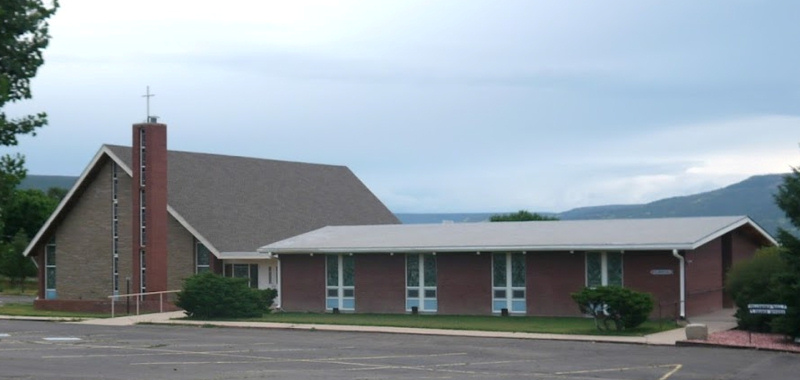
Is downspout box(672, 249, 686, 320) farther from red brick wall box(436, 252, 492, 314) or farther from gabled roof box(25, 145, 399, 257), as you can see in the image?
gabled roof box(25, 145, 399, 257)

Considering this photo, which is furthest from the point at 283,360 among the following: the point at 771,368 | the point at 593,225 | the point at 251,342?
the point at 593,225

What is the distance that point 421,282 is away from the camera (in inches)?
1756

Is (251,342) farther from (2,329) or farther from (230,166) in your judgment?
(230,166)

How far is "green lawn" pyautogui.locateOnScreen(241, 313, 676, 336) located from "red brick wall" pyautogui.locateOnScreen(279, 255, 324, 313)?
1.25 m

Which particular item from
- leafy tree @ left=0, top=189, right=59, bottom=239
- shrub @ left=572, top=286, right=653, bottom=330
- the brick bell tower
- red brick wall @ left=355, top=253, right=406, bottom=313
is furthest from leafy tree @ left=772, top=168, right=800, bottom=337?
leafy tree @ left=0, top=189, right=59, bottom=239

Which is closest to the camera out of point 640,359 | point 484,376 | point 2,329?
point 484,376

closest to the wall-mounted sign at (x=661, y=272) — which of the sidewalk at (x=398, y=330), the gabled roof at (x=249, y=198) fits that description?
the sidewalk at (x=398, y=330)

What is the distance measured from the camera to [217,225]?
52.1m

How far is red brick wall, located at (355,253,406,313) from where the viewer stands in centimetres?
4503

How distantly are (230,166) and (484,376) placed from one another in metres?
37.7

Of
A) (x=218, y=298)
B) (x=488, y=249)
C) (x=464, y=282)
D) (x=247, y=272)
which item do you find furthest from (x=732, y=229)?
(x=247, y=272)

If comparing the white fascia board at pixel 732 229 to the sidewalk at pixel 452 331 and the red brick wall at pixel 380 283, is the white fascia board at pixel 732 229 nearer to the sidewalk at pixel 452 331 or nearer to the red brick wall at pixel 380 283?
the sidewalk at pixel 452 331

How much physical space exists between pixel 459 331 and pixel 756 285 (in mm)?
8970

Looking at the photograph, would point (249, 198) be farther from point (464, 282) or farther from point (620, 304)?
point (620, 304)
